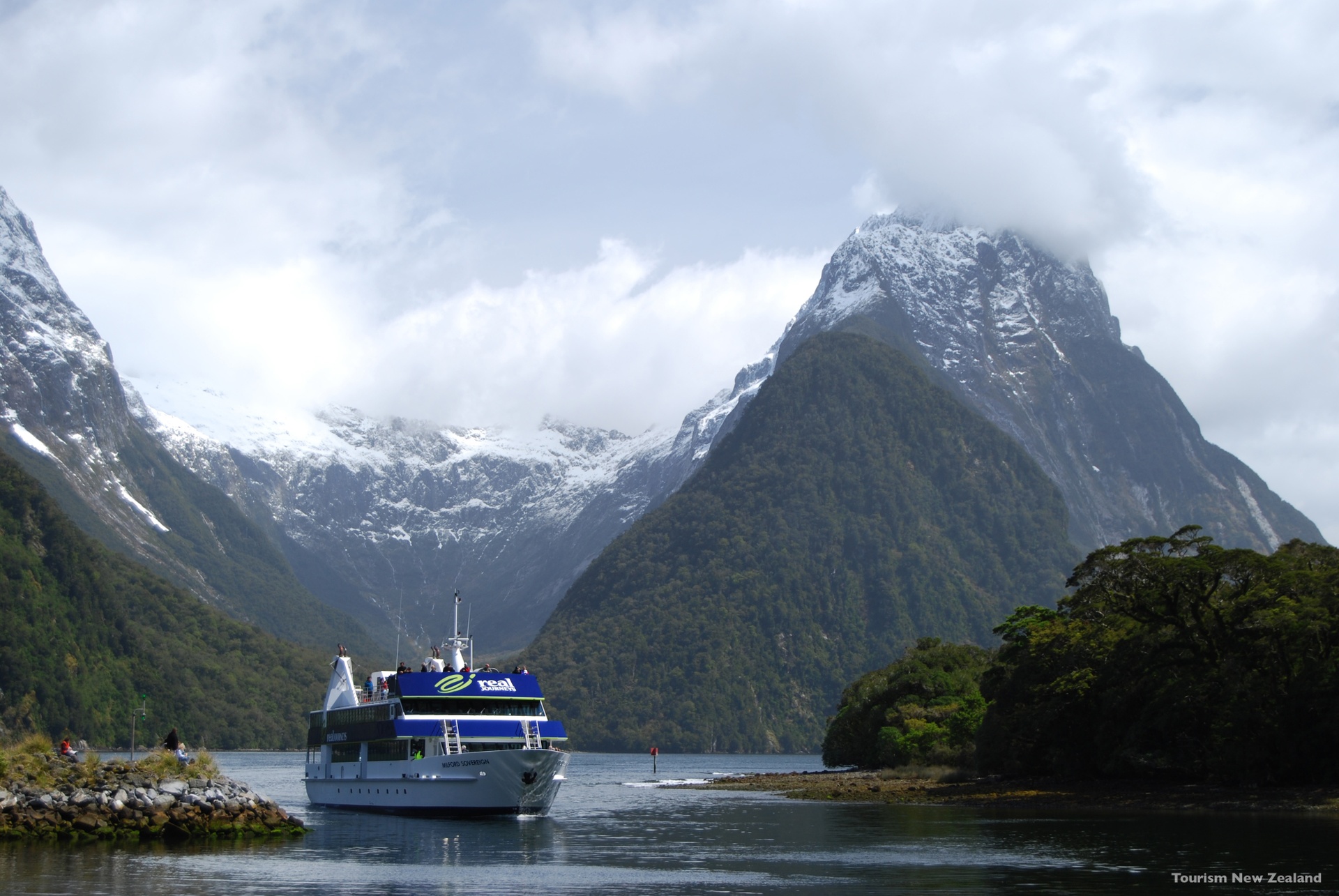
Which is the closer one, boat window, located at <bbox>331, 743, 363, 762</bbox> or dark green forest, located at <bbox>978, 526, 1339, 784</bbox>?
dark green forest, located at <bbox>978, 526, 1339, 784</bbox>

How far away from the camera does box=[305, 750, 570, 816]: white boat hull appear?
91000 millimetres

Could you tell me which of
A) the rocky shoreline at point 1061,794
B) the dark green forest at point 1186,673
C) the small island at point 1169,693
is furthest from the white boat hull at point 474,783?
the dark green forest at point 1186,673

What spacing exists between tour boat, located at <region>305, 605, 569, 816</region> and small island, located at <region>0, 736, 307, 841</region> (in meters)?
13.6

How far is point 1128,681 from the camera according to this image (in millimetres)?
101625

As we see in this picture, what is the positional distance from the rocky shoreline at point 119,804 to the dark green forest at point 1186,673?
195 ft

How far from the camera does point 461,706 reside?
97062 mm

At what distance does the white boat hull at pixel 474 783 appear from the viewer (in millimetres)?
91000

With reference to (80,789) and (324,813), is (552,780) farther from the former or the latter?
(80,789)

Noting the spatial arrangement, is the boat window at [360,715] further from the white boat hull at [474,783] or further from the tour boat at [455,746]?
the white boat hull at [474,783]

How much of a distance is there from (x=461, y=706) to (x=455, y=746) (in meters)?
3.44

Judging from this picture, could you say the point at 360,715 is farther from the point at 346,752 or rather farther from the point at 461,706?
the point at 461,706

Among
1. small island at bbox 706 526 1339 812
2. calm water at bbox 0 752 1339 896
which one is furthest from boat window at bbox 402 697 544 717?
small island at bbox 706 526 1339 812

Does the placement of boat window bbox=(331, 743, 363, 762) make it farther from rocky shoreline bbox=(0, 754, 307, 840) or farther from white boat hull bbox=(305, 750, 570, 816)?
rocky shoreline bbox=(0, 754, 307, 840)

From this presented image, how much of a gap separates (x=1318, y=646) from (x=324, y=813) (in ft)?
235
